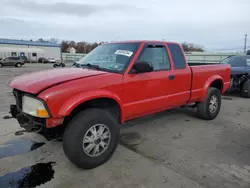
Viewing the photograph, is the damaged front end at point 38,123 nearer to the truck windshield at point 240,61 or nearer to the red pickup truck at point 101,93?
the red pickup truck at point 101,93

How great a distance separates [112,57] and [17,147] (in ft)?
7.59

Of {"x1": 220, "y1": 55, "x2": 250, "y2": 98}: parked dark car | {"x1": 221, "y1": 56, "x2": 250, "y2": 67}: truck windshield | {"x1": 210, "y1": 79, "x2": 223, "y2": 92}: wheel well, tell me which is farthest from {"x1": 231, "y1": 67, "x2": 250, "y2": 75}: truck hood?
{"x1": 210, "y1": 79, "x2": 223, "y2": 92}: wheel well

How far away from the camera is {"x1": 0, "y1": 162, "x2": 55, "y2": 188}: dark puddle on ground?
2883 mm

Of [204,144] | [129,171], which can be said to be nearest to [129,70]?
[129,171]

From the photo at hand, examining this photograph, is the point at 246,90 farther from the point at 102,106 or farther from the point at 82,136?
the point at 82,136

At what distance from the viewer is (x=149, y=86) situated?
396cm

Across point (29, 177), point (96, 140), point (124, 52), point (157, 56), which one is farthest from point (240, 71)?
point (29, 177)

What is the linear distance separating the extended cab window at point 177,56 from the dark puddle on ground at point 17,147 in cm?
303

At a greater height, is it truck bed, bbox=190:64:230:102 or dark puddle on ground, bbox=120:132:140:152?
truck bed, bbox=190:64:230:102

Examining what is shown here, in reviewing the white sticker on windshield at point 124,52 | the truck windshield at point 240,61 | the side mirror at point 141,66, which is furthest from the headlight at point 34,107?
the truck windshield at point 240,61

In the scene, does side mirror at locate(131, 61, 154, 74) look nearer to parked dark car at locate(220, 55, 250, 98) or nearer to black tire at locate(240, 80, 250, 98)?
parked dark car at locate(220, 55, 250, 98)

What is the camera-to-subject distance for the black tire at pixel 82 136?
9.82 feet

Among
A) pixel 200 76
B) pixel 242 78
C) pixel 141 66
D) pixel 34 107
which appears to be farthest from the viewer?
pixel 242 78

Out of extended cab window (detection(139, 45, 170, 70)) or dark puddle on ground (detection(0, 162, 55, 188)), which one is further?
extended cab window (detection(139, 45, 170, 70))
